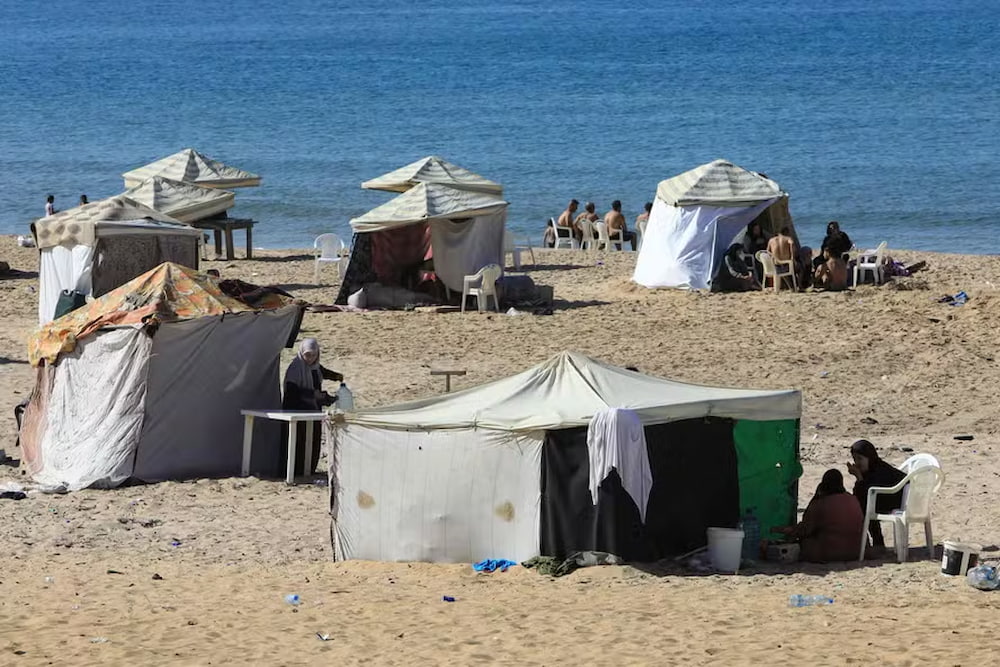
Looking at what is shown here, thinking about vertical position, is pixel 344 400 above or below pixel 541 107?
below

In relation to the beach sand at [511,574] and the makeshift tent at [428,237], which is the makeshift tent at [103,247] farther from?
the makeshift tent at [428,237]

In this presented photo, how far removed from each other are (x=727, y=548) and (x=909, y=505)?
117 cm

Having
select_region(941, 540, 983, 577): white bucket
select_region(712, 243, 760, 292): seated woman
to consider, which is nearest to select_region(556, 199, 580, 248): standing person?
select_region(712, 243, 760, 292): seated woman

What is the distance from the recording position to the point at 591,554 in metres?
10.1

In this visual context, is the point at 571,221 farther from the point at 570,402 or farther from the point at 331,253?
the point at 570,402

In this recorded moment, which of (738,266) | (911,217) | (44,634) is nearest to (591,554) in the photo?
(44,634)

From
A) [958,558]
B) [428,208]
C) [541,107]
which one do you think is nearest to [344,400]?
[958,558]

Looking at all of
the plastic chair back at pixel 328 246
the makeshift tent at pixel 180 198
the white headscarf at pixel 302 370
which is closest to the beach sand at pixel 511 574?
the white headscarf at pixel 302 370

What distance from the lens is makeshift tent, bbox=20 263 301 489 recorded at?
12875mm

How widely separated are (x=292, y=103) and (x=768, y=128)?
21750mm

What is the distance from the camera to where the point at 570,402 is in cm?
1022

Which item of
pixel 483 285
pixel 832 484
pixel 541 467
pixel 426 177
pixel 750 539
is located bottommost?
pixel 750 539

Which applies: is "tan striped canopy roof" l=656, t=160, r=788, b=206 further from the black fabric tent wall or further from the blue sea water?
the blue sea water

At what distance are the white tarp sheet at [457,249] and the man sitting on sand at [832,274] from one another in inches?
168
